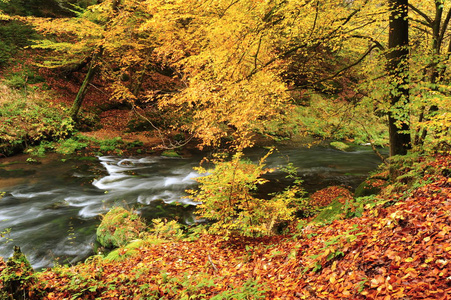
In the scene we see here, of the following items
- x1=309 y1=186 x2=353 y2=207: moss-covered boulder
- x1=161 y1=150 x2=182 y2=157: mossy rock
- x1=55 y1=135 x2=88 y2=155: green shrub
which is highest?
x1=55 y1=135 x2=88 y2=155: green shrub

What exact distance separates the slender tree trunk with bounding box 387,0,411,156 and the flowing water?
5109 mm

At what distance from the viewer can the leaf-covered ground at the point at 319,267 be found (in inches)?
97.6

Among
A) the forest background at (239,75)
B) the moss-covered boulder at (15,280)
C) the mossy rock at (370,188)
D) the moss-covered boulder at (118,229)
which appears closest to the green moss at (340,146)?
the forest background at (239,75)

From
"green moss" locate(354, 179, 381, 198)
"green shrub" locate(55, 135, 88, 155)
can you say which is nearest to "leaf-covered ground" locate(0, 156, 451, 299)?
"green moss" locate(354, 179, 381, 198)

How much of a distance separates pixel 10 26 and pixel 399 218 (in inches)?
898

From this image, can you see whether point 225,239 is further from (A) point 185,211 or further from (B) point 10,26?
(B) point 10,26

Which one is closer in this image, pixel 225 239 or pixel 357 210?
pixel 357 210

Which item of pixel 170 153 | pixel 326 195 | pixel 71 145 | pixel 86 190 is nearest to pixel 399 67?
pixel 326 195

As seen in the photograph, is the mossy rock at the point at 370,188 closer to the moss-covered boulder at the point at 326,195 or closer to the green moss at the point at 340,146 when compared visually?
the moss-covered boulder at the point at 326,195

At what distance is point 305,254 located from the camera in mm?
3758

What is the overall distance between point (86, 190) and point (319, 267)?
961cm

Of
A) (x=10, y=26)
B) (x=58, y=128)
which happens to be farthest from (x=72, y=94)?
(x=10, y=26)

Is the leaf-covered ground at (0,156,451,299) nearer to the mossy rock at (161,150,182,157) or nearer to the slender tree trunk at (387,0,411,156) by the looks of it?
the slender tree trunk at (387,0,411,156)

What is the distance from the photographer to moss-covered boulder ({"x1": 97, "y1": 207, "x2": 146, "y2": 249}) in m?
6.81
